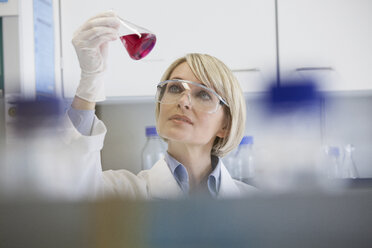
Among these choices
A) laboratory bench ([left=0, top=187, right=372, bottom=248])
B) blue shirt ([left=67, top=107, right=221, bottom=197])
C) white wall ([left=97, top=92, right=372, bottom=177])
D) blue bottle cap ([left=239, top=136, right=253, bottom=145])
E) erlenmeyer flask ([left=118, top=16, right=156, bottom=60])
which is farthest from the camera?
white wall ([left=97, top=92, right=372, bottom=177])

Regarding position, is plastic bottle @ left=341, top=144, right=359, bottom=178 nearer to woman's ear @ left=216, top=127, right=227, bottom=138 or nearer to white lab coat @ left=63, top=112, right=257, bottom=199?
woman's ear @ left=216, top=127, right=227, bottom=138

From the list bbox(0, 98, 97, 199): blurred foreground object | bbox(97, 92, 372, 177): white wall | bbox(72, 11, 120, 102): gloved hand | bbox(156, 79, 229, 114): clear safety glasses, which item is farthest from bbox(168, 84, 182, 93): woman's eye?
bbox(97, 92, 372, 177): white wall

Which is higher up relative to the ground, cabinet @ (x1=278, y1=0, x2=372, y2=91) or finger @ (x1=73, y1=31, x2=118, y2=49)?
cabinet @ (x1=278, y1=0, x2=372, y2=91)

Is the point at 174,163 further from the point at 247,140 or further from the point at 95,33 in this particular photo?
the point at 247,140

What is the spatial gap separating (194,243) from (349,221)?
0.04 meters

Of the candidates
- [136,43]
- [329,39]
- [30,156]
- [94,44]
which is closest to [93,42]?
[94,44]

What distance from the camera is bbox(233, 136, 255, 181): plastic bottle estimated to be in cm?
156

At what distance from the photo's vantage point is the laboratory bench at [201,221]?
106 millimetres

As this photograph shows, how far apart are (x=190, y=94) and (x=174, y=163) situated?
21 centimetres

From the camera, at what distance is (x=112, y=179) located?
60cm

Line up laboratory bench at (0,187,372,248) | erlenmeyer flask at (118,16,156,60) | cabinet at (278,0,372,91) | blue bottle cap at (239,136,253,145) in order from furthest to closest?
blue bottle cap at (239,136,253,145), cabinet at (278,0,372,91), erlenmeyer flask at (118,16,156,60), laboratory bench at (0,187,372,248)

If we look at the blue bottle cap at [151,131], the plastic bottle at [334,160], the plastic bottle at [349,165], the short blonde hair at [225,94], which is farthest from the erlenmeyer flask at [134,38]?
the plastic bottle at [349,165]

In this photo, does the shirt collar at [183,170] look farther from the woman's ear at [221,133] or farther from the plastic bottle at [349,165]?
the plastic bottle at [349,165]

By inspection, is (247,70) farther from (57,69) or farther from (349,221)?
(349,221)
